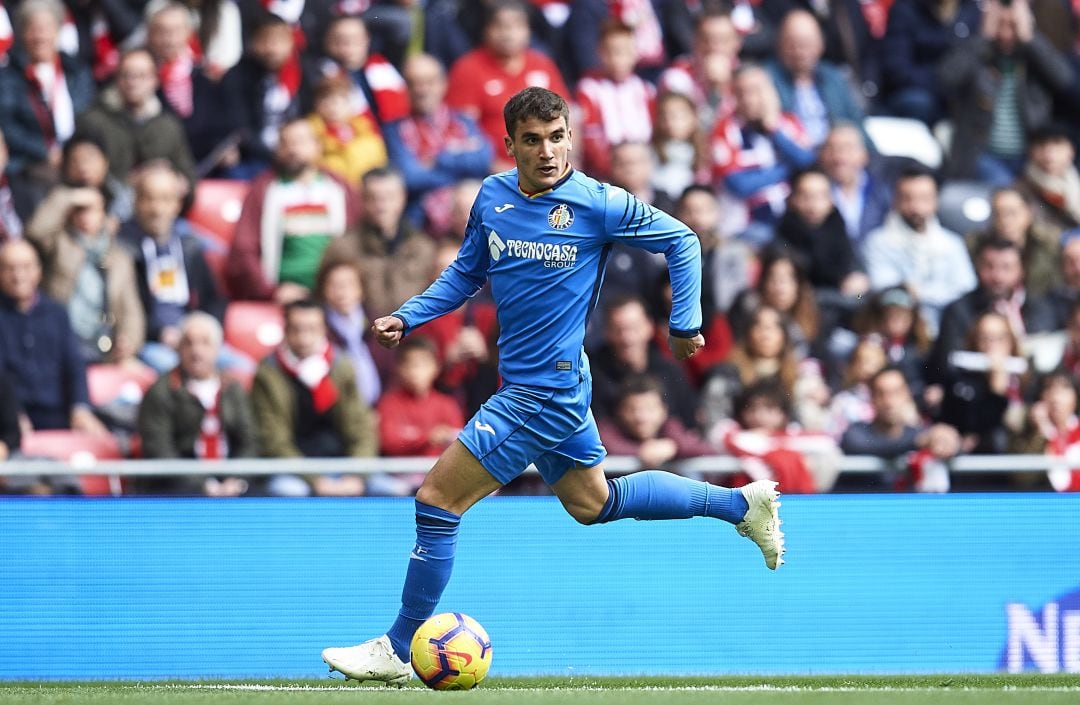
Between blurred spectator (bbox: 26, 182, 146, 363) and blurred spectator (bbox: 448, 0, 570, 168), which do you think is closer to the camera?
blurred spectator (bbox: 26, 182, 146, 363)

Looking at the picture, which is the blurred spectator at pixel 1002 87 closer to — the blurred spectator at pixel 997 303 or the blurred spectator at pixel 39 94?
the blurred spectator at pixel 997 303

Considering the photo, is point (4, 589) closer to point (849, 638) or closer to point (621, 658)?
point (621, 658)

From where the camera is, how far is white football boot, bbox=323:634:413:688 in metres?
6.48

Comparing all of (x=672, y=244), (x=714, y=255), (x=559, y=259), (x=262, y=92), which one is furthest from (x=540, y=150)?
(x=262, y=92)

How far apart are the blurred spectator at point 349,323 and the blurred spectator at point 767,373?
79.7 inches

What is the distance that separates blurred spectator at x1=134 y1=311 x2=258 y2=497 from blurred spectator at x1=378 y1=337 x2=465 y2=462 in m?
0.80

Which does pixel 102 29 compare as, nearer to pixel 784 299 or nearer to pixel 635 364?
pixel 635 364

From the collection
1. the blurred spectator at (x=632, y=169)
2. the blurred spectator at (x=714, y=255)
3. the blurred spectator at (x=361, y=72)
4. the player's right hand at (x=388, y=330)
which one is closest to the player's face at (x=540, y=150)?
the player's right hand at (x=388, y=330)

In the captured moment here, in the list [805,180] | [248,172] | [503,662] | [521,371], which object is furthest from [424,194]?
[521,371]

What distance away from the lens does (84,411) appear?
956 centimetres

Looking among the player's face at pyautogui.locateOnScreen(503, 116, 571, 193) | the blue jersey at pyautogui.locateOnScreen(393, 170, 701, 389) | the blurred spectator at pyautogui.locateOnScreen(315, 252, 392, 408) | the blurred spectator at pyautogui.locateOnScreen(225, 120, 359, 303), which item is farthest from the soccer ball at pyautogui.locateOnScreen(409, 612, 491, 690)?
the blurred spectator at pyautogui.locateOnScreen(225, 120, 359, 303)

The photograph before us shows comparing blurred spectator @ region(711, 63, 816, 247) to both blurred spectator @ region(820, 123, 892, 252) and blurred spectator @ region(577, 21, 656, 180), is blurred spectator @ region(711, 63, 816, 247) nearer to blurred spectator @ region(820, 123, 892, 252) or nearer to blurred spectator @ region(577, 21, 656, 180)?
blurred spectator @ region(820, 123, 892, 252)

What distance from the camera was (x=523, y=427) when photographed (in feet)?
21.1

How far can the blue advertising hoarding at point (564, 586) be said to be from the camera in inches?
336
